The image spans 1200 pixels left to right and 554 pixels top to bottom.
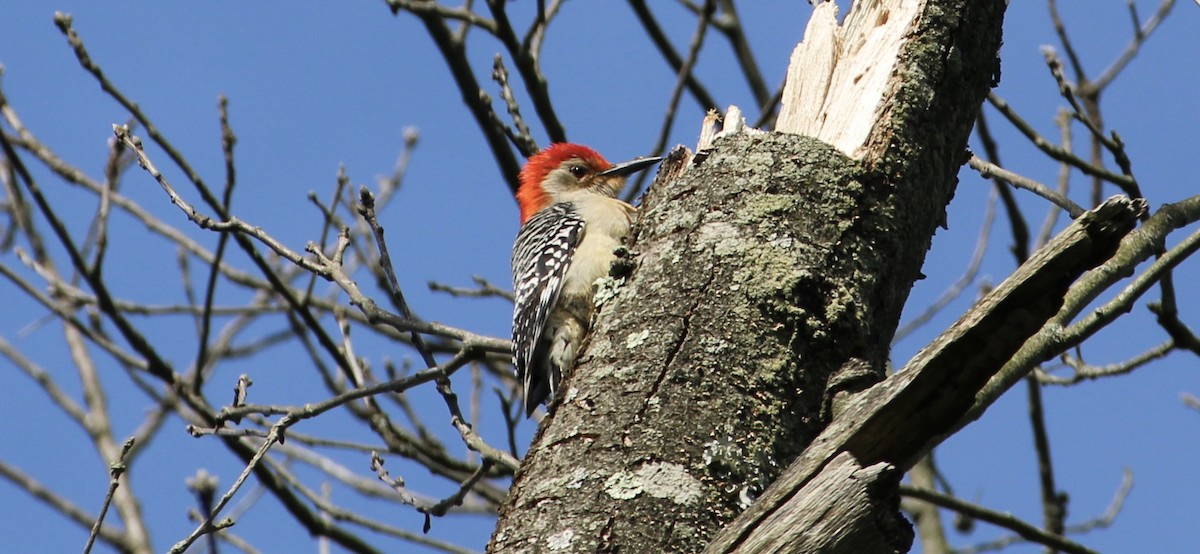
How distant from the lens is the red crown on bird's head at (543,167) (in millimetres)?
6891

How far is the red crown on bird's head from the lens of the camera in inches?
271

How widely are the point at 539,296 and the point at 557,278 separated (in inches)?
4.7

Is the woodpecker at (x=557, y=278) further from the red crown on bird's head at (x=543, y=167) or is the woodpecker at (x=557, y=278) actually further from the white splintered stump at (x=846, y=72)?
the white splintered stump at (x=846, y=72)

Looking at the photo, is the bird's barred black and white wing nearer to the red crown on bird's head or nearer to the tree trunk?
the red crown on bird's head

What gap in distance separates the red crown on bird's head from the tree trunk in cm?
292

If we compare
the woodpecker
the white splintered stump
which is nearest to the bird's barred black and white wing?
the woodpecker

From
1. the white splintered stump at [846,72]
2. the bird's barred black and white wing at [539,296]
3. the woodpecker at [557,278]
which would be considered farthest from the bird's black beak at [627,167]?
the white splintered stump at [846,72]

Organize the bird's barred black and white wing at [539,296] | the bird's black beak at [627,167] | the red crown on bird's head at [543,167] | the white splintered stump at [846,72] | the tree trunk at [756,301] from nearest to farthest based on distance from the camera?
the tree trunk at [756,301] < the white splintered stump at [846,72] < the bird's barred black and white wing at [539,296] < the bird's black beak at [627,167] < the red crown on bird's head at [543,167]

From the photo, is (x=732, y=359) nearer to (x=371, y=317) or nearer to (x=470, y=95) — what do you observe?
(x=371, y=317)

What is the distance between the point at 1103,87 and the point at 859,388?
444cm

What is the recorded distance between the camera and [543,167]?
275 inches

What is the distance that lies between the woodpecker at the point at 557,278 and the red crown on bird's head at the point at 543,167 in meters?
0.26

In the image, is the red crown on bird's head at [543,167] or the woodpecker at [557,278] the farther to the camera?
the red crown on bird's head at [543,167]

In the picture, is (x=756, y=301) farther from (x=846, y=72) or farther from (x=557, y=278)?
(x=557, y=278)
